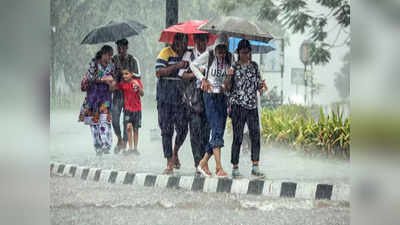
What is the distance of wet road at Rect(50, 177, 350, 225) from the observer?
6633mm

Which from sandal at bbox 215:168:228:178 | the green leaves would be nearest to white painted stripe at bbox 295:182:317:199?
the green leaves

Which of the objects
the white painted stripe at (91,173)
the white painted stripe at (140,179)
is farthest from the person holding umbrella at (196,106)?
the white painted stripe at (91,173)

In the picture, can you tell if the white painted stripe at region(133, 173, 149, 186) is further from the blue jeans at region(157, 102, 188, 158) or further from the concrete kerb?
the blue jeans at region(157, 102, 188, 158)

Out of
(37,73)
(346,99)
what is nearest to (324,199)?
(346,99)

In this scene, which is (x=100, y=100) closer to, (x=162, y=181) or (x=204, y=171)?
(x=162, y=181)

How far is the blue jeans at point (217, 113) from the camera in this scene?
7008 millimetres

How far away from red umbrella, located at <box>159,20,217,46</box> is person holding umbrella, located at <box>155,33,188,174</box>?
51mm

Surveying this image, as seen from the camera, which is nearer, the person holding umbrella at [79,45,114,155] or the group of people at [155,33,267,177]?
the group of people at [155,33,267,177]

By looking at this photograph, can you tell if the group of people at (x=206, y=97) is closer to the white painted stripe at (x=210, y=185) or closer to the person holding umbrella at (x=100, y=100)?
the white painted stripe at (x=210, y=185)

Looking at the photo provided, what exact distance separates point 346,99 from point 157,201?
7.50 ft

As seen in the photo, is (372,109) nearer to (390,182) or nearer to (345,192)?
(390,182)

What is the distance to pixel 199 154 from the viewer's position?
7070 mm

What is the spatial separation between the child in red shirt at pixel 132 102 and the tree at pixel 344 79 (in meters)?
2.14

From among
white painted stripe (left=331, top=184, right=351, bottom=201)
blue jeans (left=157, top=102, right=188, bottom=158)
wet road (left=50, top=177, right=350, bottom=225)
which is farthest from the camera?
blue jeans (left=157, top=102, right=188, bottom=158)
